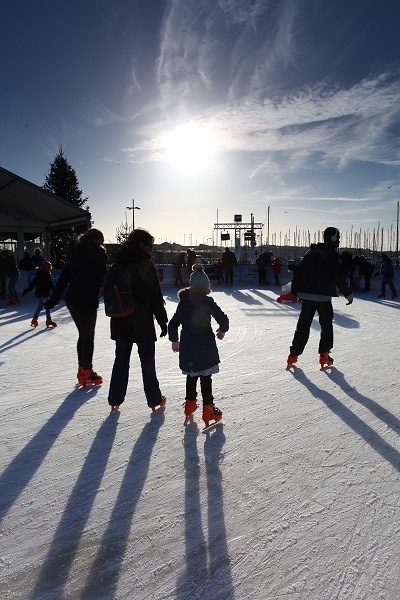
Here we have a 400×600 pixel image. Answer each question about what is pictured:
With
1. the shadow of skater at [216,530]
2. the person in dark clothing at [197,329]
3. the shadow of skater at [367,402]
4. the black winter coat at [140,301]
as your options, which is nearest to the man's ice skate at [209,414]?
the person in dark clothing at [197,329]

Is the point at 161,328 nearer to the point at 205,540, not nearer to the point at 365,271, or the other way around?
the point at 205,540

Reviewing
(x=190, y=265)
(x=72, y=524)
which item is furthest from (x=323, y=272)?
(x=190, y=265)

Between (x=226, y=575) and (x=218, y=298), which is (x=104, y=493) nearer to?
(x=226, y=575)

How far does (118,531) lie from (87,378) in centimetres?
238

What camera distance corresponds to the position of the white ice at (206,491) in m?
1.60

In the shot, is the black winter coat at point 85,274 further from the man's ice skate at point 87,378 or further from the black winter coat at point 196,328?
the black winter coat at point 196,328

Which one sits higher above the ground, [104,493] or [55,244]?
[55,244]

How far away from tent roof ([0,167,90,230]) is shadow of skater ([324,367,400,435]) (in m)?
12.4

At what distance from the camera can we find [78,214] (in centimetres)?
1495

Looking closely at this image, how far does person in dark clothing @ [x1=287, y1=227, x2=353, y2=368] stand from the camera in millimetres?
4422

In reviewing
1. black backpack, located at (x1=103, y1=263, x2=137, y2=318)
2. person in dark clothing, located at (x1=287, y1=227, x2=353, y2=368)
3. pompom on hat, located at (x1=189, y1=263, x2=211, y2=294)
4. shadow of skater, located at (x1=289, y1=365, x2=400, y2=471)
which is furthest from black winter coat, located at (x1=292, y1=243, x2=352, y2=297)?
black backpack, located at (x1=103, y1=263, x2=137, y2=318)

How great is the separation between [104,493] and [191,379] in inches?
46.0

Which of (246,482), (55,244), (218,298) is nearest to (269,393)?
(246,482)

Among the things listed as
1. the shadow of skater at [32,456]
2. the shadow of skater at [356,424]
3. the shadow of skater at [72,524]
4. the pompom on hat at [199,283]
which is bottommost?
the shadow of skater at [72,524]
